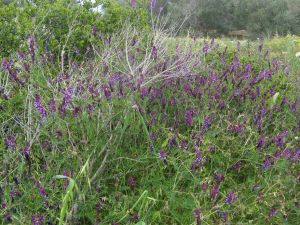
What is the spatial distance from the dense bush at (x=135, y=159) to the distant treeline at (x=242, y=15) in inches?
742

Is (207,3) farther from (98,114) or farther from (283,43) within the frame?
(98,114)

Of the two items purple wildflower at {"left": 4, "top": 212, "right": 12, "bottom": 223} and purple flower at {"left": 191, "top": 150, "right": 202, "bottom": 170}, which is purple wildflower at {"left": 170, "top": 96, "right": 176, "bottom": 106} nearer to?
purple flower at {"left": 191, "top": 150, "right": 202, "bottom": 170}

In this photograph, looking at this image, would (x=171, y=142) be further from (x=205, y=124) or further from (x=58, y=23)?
(x=58, y=23)

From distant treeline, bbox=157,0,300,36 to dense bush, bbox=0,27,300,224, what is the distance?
18836 millimetres

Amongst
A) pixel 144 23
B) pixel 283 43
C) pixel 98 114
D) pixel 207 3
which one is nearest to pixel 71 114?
pixel 98 114

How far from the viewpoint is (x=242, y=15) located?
24.2 metres

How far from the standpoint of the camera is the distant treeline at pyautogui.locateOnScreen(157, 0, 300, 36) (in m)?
22.2

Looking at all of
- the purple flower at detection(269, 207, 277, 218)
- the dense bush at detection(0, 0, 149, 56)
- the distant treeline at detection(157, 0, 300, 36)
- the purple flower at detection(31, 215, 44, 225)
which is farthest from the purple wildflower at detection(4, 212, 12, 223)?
the distant treeline at detection(157, 0, 300, 36)

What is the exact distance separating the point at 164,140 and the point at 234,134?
0.60 metres

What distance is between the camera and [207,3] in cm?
2378

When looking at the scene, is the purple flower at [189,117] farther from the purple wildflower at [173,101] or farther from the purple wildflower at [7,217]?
the purple wildflower at [7,217]

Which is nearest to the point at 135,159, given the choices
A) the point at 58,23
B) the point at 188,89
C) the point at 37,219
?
the point at 37,219

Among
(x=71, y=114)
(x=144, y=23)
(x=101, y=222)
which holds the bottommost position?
(x=101, y=222)

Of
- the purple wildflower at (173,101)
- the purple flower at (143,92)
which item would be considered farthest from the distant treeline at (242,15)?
the purple flower at (143,92)
